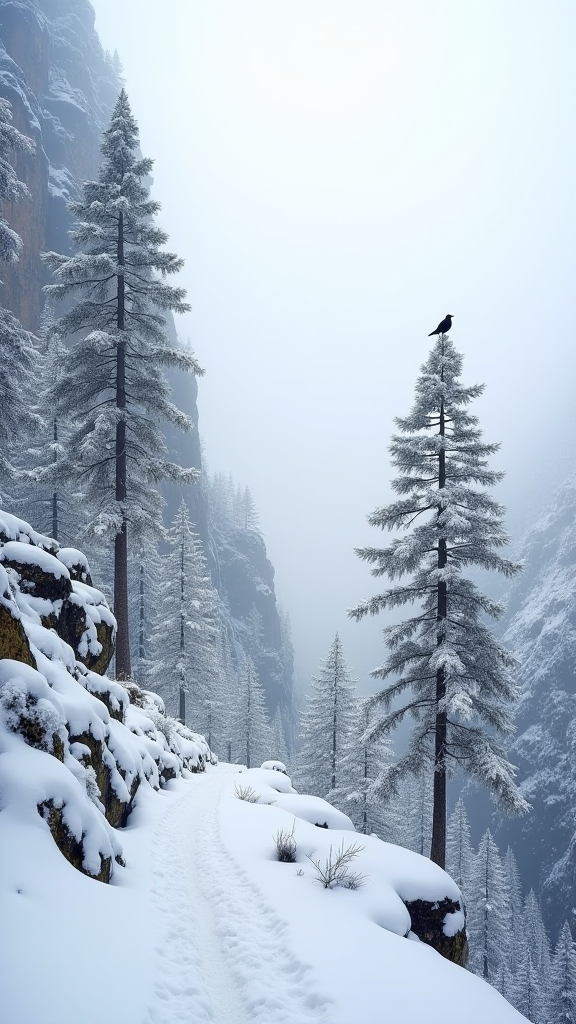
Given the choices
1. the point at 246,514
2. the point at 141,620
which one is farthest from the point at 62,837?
the point at 246,514

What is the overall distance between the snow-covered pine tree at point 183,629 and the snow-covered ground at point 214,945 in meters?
20.1

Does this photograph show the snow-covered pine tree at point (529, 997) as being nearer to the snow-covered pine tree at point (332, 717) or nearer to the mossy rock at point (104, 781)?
the snow-covered pine tree at point (332, 717)

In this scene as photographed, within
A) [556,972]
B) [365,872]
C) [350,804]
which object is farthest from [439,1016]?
Answer: [556,972]

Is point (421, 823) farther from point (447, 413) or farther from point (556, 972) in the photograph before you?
point (447, 413)

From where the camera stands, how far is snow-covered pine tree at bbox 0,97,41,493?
12109 mm

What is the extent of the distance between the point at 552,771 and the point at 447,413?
10120cm

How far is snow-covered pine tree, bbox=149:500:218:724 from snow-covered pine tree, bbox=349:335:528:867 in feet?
50.7

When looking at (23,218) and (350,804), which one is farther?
(23,218)

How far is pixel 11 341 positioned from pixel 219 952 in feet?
45.4

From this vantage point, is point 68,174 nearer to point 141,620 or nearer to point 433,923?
point 141,620

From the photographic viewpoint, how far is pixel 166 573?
26.5 metres

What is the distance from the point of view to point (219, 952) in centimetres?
445

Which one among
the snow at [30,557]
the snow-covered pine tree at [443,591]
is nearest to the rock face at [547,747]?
the snow-covered pine tree at [443,591]

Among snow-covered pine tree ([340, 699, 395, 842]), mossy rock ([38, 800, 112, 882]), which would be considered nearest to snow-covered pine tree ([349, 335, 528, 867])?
mossy rock ([38, 800, 112, 882])
